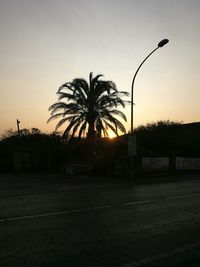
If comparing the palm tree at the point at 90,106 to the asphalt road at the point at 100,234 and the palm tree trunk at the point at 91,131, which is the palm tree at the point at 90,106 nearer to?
the palm tree trunk at the point at 91,131

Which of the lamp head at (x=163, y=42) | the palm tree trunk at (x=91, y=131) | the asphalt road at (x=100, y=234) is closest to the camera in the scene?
the asphalt road at (x=100, y=234)

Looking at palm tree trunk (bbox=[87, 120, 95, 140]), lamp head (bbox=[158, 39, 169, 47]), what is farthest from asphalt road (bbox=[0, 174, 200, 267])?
palm tree trunk (bbox=[87, 120, 95, 140])

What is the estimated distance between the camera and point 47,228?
278 inches

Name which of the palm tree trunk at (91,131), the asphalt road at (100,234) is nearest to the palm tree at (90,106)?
the palm tree trunk at (91,131)

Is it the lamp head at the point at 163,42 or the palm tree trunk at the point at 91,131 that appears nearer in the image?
the lamp head at the point at 163,42

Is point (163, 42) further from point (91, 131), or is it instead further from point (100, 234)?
point (100, 234)

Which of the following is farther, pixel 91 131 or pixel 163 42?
pixel 91 131

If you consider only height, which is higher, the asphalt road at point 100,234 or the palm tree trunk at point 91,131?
the palm tree trunk at point 91,131

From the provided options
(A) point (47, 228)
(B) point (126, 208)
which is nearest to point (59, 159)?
(B) point (126, 208)

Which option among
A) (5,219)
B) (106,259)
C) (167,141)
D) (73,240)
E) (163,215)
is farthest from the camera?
(167,141)

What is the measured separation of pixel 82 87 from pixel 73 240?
22.9m

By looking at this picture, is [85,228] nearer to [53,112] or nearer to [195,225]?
[195,225]

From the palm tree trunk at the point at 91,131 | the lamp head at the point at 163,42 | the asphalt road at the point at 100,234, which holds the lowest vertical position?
the asphalt road at the point at 100,234

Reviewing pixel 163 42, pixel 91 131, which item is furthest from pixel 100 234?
pixel 91 131
